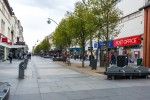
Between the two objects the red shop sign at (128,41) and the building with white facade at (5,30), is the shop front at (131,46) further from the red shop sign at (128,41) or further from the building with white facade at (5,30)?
the building with white facade at (5,30)

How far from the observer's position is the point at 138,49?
123ft

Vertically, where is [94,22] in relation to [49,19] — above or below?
below

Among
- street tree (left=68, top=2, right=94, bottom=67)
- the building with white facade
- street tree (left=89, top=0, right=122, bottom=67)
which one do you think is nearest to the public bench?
street tree (left=89, top=0, right=122, bottom=67)

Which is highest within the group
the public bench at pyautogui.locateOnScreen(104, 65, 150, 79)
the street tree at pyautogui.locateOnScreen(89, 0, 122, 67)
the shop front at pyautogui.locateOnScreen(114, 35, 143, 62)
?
the street tree at pyautogui.locateOnScreen(89, 0, 122, 67)

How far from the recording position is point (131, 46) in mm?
40344

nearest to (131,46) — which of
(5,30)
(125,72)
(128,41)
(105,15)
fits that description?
(128,41)

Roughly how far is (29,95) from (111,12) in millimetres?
13236

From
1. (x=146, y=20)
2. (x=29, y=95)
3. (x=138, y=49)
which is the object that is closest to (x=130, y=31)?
(x=138, y=49)

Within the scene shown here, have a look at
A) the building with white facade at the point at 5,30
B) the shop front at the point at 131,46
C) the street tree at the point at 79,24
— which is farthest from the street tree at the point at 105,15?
the building with white facade at the point at 5,30

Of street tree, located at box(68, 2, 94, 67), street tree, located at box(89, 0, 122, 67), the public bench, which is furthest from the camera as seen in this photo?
street tree, located at box(68, 2, 94, 67)

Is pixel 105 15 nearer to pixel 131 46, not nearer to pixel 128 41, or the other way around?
pixel 131 46

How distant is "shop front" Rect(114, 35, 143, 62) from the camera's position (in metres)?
37.1

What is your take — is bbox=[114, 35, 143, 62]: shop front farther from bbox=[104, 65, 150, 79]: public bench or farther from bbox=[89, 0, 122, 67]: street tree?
bbox=[104, 65, 150, 79]: public bench

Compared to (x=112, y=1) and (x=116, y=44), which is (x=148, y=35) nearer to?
(x=112, y=1)
